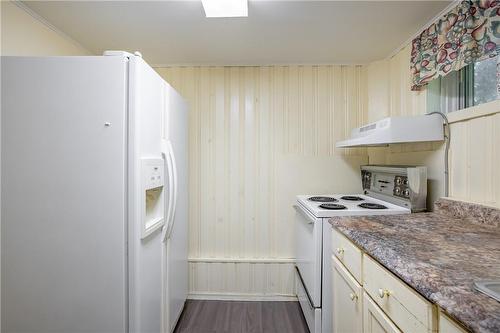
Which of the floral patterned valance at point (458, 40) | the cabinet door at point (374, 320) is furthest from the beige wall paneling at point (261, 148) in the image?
the cabinet door at point (374, 320)

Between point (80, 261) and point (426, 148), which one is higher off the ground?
point (426, 148)

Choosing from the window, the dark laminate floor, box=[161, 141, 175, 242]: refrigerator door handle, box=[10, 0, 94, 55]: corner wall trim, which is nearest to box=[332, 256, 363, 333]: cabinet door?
the dark laminate floor

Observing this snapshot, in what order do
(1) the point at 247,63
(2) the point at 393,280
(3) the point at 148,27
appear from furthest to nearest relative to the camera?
1. (1) the point at 247,63
2. (3) the point at 148,27
3. (2) the point at 393,280

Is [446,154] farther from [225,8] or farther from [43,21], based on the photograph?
[43,21]

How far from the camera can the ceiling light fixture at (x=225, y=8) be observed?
1.36 m

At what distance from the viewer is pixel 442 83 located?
1533 mm

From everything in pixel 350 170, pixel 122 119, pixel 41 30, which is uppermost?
pixel 41 30

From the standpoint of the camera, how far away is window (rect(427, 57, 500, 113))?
1.22 m

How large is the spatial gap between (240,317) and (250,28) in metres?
2.36

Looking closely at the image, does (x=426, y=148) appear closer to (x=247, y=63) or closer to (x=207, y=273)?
(x=247, y=63)

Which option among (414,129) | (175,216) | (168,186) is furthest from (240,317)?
(414,129)

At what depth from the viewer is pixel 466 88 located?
136cm

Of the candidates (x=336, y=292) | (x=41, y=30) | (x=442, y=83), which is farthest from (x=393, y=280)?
(x=41, y=30)

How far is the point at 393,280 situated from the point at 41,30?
8.28 feet
